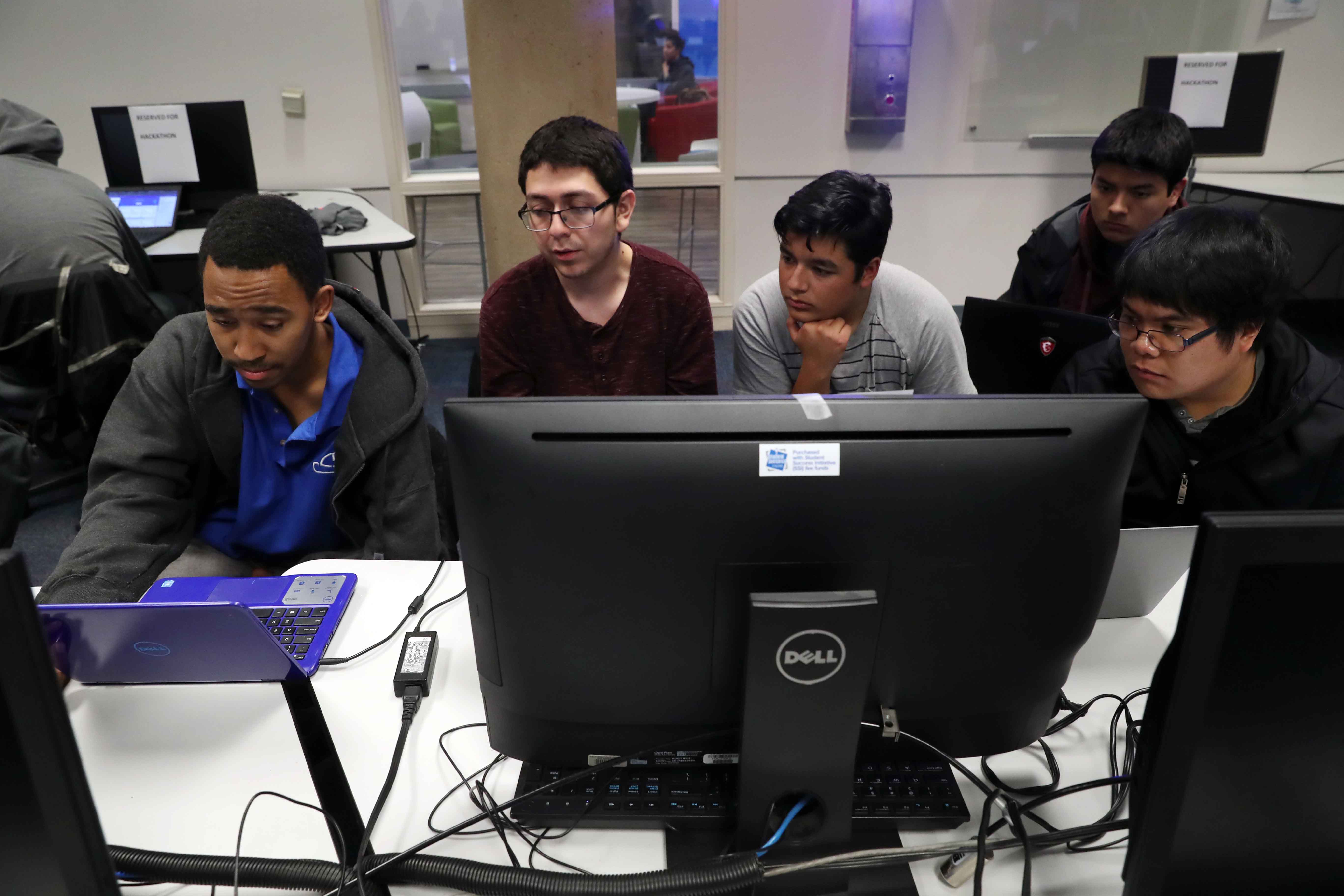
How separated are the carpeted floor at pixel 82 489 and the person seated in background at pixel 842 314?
1.58 feet

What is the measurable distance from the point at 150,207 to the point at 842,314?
2.92 m

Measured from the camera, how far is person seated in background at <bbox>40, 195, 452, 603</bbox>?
1396mm

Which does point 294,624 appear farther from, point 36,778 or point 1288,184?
point 1288,184

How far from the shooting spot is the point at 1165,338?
1.38 metres

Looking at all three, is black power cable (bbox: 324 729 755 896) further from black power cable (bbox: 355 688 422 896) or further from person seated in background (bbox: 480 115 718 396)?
person seated in background (bbox: 480 115 718 396)

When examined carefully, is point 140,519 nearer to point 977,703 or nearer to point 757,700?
point 757,700

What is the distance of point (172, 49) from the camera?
152 inches

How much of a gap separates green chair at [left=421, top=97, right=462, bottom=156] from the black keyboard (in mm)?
4161

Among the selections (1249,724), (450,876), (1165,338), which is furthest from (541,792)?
(1165,338)

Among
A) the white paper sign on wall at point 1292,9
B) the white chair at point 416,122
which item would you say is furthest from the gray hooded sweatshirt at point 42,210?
the white paper sign on wall at point 1292,9

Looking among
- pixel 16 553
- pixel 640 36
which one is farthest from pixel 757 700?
pixel 640 36

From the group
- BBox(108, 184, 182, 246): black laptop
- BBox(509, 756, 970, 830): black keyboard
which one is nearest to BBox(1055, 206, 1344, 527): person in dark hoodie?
BBox(509, 756, 970, 830): black keyboard

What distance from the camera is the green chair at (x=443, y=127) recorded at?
4387 mm

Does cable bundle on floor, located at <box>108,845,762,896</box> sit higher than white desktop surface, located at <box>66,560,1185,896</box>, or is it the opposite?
cable bundle on floor, located at <box>108,845,762,896</box>
